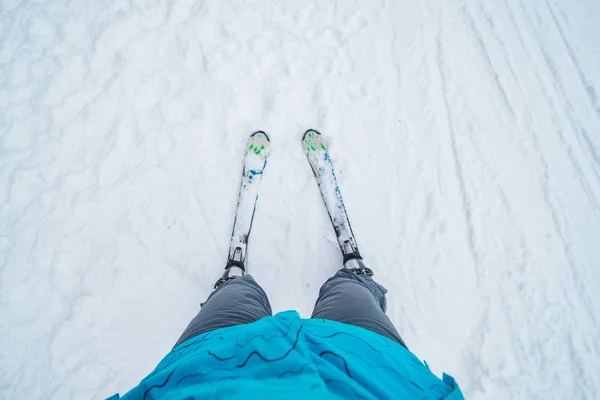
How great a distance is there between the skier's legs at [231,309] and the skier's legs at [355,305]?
0.27 metres

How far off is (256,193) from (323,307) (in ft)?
3.35

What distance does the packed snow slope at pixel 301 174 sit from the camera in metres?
1.80

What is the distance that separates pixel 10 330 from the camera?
1.78 metres

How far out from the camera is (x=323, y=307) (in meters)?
1.34

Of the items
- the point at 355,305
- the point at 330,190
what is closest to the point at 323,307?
the point at 355,305

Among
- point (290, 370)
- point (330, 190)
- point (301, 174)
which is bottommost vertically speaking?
point (290, 370)

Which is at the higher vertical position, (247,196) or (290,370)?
(247,196)

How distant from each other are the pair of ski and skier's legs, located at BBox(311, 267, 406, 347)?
1.24ft

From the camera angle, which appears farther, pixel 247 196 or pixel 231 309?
pixel 247 196

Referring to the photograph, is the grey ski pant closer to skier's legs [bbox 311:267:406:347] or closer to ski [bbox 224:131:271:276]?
skier's legs [bbox 311:267:406:347]

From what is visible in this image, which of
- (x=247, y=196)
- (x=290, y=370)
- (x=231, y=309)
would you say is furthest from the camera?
(x=247, y=196)

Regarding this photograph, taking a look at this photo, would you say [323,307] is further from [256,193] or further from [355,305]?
[256,193]

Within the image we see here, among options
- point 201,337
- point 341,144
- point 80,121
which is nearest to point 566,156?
point 341,144

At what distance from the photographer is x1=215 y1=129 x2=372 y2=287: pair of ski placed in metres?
1.96
